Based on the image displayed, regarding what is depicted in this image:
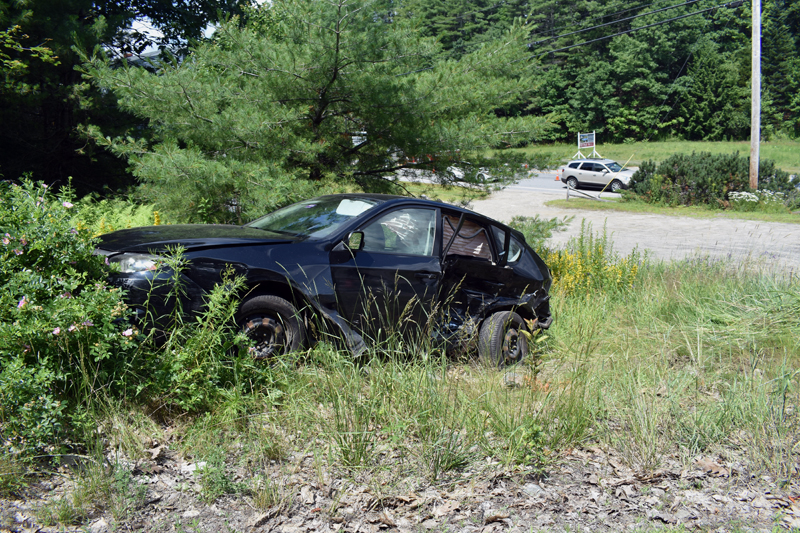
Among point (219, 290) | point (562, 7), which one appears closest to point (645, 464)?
point (219, 290)

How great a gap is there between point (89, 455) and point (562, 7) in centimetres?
7679

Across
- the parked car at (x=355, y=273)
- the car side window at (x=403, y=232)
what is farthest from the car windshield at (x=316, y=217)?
the car side window at (x=403, y=232)

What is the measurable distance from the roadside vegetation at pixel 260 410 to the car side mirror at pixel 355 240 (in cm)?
80

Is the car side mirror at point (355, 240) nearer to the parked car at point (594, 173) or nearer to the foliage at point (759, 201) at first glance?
the foliage at point (759, 201)

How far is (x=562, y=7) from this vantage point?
7012 centimetres

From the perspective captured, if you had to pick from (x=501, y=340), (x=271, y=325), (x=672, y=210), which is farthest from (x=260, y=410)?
(x=672, y=210)

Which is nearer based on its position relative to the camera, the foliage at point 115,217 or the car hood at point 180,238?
the car hood at point 180,238

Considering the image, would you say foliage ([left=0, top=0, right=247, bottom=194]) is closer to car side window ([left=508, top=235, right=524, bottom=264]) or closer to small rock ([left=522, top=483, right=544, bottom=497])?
car side window ([left=508, top=235, right=524, bottom=264])

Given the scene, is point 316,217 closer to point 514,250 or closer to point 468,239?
point 468,239

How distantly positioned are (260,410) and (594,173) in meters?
31.4

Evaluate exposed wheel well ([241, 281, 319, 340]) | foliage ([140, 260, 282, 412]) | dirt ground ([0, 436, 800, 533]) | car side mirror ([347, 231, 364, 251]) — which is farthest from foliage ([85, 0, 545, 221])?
dirt ground ([0, 436, 800, 533])

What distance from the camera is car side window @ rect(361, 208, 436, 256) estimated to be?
5.09 metres

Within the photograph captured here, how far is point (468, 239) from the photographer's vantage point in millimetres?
5723

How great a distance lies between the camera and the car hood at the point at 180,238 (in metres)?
4.23
